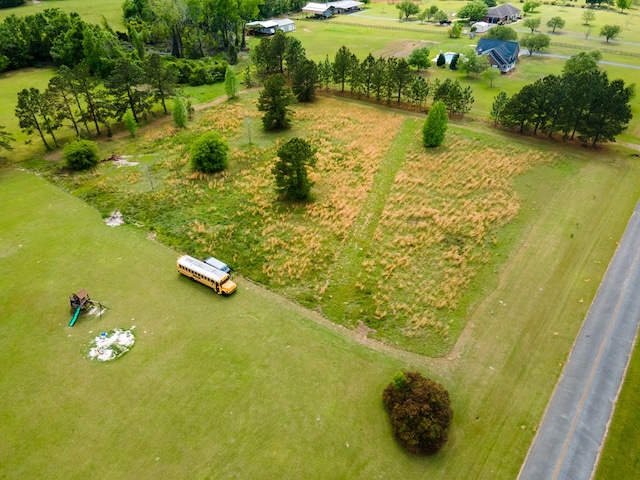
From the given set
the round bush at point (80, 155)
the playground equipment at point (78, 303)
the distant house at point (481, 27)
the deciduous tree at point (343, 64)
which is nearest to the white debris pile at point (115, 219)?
the playground equipment at point (78, 303)

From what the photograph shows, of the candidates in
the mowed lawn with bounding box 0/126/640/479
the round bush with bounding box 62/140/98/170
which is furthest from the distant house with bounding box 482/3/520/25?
the round bush with bounding box 62/140/98/170

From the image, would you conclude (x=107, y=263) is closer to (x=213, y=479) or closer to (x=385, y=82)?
(x=213, y=479)

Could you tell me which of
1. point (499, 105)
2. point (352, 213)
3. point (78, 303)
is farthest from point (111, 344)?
point (499, 105)

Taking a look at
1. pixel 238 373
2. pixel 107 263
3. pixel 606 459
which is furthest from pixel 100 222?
pixel 606 459

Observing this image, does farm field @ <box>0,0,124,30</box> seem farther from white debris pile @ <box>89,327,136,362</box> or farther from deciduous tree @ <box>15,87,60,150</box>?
white debris pile @ <box>89,327,136,362</box>

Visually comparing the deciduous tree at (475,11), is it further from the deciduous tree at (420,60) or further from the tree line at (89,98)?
the tree line at (89,98)

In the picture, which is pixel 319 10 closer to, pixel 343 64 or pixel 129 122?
pixel 343 64
